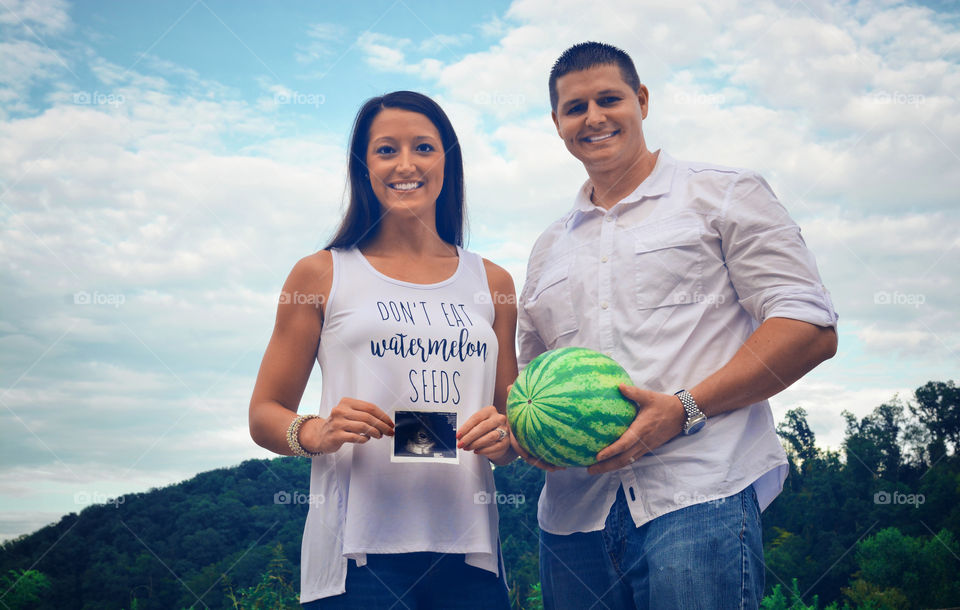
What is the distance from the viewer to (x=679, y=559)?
9.95 feet

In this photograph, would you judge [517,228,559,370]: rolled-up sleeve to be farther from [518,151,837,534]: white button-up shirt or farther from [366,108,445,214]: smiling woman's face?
[366,108,445,214]: smiling woman's face

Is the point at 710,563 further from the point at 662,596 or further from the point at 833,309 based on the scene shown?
the point at 833,309

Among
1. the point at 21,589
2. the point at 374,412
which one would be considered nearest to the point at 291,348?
the point at 374,412

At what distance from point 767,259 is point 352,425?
208 cm

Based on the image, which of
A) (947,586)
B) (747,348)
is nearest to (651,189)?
(747,348)

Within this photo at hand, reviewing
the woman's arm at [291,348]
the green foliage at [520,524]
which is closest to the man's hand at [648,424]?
the woman's arm at [291,348]

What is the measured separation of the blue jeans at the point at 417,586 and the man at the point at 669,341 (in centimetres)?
56

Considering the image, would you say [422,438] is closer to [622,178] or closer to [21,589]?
[622,178]

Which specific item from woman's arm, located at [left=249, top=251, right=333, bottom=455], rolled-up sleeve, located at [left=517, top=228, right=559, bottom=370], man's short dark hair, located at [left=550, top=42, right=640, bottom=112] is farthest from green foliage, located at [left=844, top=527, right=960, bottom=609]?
woman's arm, located at [left=249, top=251, right=333, bottom=455]

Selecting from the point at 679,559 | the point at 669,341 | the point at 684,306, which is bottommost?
the point at 679,559

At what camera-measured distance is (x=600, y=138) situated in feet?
13.0

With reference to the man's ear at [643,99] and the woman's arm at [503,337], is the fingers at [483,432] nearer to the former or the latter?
the woman's arm at [503,337]

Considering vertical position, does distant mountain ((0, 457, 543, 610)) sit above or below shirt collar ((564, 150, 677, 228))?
below

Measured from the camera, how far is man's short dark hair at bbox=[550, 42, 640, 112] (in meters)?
4.02
